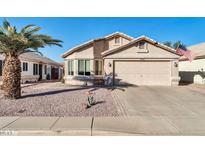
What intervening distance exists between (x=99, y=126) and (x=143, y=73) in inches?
483

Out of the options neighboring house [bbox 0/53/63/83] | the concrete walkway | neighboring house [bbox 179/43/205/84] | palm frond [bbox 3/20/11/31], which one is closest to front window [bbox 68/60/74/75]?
neighboring house [bbox 0/53/63/83]

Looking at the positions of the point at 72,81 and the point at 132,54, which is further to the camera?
the point at 72,81

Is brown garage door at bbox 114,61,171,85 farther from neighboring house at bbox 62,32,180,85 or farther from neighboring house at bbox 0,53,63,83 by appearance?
neighboring house at bbox 0,53,63,83

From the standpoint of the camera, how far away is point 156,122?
6.46 meters

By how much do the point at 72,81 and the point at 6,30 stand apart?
946 cm

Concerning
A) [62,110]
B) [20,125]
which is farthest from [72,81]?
[20,125]

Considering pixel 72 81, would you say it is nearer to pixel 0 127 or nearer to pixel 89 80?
pixel 89 80

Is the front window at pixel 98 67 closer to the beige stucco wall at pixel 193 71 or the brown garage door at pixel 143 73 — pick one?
the brown garage door at pixel 143 73

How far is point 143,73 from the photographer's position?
17.4 meters

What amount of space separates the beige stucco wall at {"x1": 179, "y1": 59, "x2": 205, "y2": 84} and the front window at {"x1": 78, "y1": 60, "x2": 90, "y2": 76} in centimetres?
1213

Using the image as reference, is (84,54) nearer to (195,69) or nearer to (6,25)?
(6,25)

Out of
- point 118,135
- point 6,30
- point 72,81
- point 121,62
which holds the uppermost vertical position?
point 6,30

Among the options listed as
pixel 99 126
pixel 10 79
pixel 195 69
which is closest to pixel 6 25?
pixel 10 79

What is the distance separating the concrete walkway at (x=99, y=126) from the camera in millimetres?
5504
